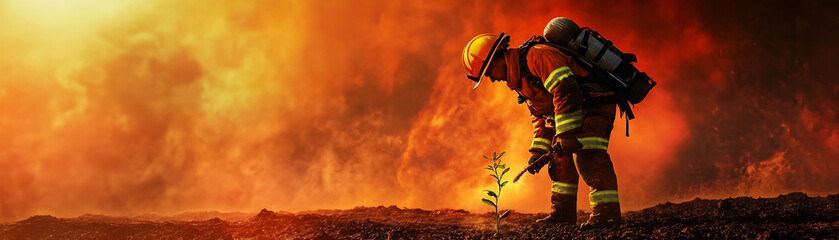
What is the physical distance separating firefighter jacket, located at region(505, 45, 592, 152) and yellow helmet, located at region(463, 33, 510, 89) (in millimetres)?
230

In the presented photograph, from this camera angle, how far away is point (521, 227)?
632 cm

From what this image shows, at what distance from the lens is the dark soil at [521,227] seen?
4398mm

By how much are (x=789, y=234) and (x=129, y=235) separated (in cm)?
921

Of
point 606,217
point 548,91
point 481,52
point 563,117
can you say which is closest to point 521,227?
point 606,217

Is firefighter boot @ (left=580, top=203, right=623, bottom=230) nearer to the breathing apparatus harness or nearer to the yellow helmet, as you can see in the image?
the breathing apparatus harness

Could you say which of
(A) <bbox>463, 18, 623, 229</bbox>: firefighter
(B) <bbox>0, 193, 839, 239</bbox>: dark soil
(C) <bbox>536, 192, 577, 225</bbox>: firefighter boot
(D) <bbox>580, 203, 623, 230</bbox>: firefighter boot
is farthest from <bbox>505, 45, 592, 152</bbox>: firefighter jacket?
(B) <bbox>0, 193, 839, 239</bbox>: dark soil

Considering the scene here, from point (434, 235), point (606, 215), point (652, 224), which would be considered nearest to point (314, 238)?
point (434, 235)

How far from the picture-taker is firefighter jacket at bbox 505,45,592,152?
561 cm

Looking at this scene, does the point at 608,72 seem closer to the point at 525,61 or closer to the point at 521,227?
the point at 525,61

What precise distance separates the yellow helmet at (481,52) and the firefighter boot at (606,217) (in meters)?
2.49

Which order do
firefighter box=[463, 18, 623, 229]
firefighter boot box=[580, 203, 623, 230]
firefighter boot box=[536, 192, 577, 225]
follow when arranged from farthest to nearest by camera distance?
1. firefighter boot box=[536, 192, 577, 225]
2. firefighter box=[463, 18, 623, 229]
3. firefighter boot box=[580, 203, 623, 230]

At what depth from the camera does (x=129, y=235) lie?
788 centimetres

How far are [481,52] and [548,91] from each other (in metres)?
1.32

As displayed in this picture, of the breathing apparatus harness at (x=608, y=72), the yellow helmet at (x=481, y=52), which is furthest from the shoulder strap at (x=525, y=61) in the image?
the yellow helmet at (x=481, y=52)
